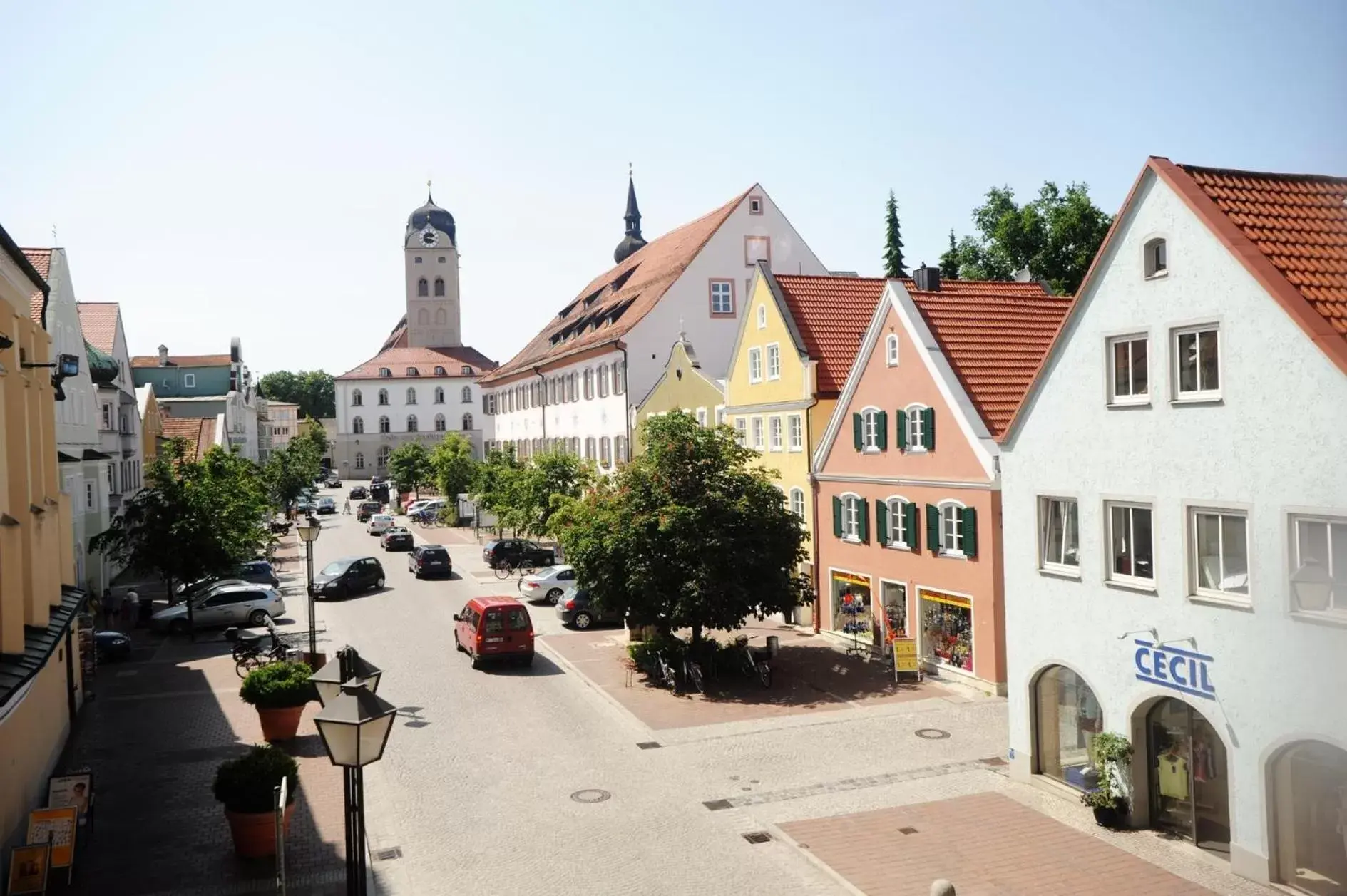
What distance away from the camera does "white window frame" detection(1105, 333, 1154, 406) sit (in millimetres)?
14711

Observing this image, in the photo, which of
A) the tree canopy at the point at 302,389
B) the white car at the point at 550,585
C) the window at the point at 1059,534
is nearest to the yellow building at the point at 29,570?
the window at the point at 1059,534

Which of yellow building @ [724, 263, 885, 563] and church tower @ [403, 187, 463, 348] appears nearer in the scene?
yellow building @ [724, 263, 885, 563]

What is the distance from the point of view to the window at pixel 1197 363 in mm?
13648

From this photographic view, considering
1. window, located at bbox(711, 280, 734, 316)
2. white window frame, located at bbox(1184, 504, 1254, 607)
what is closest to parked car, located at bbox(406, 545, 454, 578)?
window, located at bbox(711, 280, 734, 316)

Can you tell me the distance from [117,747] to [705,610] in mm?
12081

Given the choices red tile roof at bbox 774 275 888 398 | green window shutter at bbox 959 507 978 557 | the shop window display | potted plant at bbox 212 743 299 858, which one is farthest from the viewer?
red tile roof at bbox 774 275 888 398

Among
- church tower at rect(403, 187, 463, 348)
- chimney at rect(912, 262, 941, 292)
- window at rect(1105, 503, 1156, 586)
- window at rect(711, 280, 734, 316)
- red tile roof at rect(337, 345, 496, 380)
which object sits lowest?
window at rect(1105, 503, 1156, 586)

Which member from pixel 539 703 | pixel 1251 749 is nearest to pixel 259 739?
pixel 539 703

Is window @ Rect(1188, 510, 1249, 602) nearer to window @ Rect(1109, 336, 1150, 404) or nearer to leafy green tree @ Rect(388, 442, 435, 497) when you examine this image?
window @ Rect(1109, 336, 1150, 404)

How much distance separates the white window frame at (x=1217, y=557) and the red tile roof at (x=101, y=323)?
159 feet

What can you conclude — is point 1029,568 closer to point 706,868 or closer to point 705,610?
point 706,868

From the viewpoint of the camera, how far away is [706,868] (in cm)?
1397

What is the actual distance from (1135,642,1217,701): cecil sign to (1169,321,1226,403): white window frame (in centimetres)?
335

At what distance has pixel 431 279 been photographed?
122312 mm
